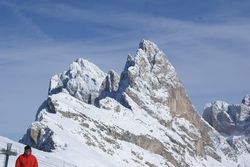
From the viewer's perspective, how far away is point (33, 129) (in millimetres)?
145375

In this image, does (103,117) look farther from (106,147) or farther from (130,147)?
(106,147)

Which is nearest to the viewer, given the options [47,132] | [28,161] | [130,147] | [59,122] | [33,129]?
[28,161]

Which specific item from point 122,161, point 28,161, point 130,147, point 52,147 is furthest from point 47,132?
point 28,161

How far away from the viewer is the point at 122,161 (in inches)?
6353

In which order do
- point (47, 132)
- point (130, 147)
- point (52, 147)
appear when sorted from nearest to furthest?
point (52, 147), point (47, 132), point (130, 147)

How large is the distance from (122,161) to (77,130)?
40.0ft

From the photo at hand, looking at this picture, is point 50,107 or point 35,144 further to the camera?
point 50,107

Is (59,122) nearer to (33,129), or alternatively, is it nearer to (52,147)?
(33,129)

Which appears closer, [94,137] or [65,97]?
[94,137]

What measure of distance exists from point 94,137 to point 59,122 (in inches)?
466

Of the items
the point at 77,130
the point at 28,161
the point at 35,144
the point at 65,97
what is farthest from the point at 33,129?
the point at 28,161

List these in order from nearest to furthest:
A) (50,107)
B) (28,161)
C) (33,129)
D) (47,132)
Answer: (28,161), (47,132), (33,129), (50,107)

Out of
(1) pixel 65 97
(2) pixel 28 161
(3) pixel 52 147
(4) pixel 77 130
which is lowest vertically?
(2) pixel 28 161

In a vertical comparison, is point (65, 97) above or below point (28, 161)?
above
